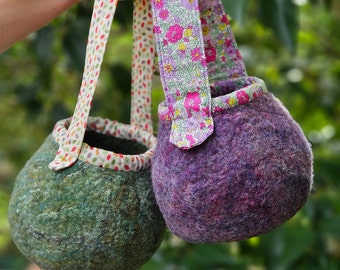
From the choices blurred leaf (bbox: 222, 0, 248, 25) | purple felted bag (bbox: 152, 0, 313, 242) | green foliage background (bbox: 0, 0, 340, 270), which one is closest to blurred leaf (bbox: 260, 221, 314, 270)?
green foliage background (bbox: 0, 0, 340, 270)

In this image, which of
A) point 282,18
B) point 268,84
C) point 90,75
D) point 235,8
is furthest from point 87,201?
point 268,84

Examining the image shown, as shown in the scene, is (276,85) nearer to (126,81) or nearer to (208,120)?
(126,81)

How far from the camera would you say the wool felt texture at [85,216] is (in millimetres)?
613

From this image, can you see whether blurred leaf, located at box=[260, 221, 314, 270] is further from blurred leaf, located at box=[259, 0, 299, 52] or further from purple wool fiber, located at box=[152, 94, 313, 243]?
purple wool fiber, located at box=[152, 94, 313, 243]

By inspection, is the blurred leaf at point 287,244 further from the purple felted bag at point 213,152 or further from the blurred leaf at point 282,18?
the purple felted bag at point 213,152

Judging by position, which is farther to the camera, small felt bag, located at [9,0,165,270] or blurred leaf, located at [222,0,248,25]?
blurred leaf, located at [222,0,248,25]

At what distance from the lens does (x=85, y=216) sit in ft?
2.01

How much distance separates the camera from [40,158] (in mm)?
653

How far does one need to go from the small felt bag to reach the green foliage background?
29 cm

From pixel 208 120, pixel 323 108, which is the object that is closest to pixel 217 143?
pixel 208 120

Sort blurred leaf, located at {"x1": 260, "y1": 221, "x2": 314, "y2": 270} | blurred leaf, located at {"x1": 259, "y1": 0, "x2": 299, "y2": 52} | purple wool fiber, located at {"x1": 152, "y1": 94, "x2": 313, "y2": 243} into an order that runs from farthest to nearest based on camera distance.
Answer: blurred leaf, located at {"x1": 260, "y1": 221, "x2": 314, "y2": 270} → blurred leaf, located at {"x1": 259, "y1": 0, "x2": 299, "y2": 52} → purple wool fiber, located at {"x1": 152, "y1": 94, "x2": 313, "y2": 243}

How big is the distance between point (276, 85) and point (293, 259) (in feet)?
1.56

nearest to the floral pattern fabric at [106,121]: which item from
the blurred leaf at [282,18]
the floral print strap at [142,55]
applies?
the floral print strap at [142,55]

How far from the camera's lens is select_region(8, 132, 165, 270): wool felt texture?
0.61 metres
